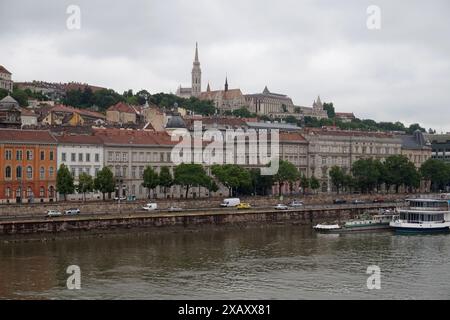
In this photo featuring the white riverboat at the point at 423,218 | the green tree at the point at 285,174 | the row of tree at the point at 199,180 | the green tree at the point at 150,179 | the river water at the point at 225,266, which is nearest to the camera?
the river water at the point at 225,266

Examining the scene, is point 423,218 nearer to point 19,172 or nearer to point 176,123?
point 19,172

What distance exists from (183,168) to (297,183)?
2039 centimetres

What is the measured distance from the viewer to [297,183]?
86125 mm

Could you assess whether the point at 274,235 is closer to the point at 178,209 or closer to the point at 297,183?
the point at 178,209

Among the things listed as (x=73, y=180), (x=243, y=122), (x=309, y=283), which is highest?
(x=243, y=122)

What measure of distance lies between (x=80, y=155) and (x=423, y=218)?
90.8 feet

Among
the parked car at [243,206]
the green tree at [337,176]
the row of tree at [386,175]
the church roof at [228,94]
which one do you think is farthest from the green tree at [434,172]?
the church roof at [228,94]

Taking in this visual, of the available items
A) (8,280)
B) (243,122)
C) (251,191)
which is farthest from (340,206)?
(8,280)

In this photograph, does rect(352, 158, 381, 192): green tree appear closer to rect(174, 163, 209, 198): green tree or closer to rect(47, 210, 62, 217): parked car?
rect(174, 163, 209, 198): green tree

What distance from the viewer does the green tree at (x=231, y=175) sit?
71.2 metres

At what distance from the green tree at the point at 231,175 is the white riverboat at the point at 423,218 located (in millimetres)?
16505

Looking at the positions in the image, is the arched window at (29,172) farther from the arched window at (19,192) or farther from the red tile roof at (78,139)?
the red tile roof at (78,139)

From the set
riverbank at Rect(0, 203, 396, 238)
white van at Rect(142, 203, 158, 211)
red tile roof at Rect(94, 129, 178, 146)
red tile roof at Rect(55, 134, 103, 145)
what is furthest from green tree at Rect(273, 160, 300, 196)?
white van at Rect(142, 203, 158, 211)

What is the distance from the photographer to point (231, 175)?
71875mm
